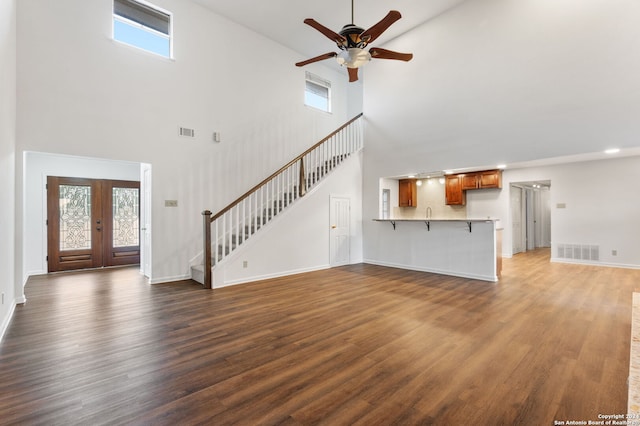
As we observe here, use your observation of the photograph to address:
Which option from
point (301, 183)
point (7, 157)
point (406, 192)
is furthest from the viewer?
point (406, 192)

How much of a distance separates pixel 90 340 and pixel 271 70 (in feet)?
22.6

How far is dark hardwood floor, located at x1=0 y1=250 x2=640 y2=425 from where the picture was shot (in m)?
1.96

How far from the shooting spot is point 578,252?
7.43m

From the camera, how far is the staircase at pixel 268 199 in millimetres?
5438

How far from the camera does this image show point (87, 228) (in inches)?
275

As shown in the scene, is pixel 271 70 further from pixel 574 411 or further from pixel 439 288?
pixel 574 411

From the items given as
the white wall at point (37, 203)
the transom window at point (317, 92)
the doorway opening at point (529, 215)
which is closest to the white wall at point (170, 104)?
the transom window at point (317, 92)

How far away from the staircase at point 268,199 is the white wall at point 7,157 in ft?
8.03

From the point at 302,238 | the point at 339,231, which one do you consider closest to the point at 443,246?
the point at 339,231

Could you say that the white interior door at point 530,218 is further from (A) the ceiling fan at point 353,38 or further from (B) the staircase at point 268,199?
(A) the ceiling fan at point 353,38

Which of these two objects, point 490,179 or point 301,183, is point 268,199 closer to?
point 301,183

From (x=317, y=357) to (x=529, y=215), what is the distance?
35.6 feet

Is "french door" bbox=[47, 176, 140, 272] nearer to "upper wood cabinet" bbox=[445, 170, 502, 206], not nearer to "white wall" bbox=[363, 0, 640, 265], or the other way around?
"white wall" bbox=[363, 0, 640, 265]

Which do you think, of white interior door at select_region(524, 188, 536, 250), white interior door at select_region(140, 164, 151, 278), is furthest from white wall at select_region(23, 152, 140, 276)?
white interior door at select_region(524, 188, 536, 250)
